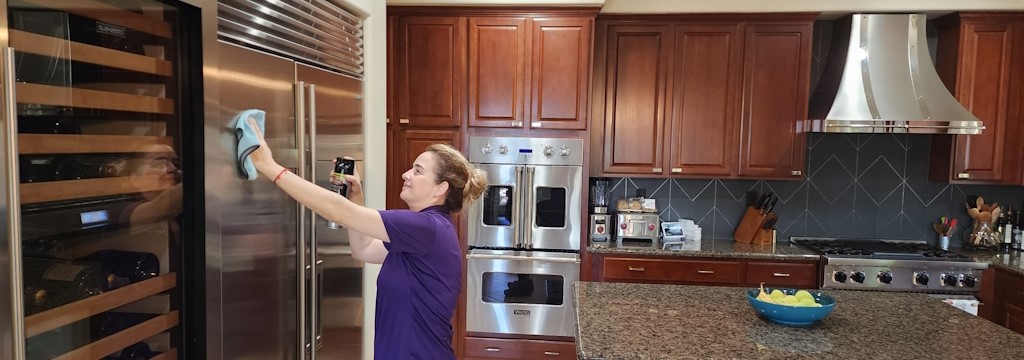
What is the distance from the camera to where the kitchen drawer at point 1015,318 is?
3295 mm

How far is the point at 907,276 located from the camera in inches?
138

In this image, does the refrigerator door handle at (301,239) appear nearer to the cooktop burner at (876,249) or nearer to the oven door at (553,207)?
the oven door at (553,207)

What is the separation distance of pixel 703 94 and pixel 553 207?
3.91 feet

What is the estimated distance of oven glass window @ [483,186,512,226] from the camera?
3.68 meters

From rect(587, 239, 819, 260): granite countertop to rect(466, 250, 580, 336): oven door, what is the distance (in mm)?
252

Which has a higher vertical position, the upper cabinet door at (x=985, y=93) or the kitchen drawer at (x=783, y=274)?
the upper cabinet door at (x=985, y=93)

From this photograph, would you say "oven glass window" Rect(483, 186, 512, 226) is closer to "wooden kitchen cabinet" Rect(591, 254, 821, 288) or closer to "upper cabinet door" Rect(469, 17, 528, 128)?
"upper cabinet door" Rect(469, 17, 528, 128)

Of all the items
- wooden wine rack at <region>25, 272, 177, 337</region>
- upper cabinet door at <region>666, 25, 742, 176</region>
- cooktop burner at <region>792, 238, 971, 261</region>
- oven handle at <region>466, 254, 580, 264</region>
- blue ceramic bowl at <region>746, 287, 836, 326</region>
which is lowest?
oven handle at <region>466, 254, 580, 264</region>

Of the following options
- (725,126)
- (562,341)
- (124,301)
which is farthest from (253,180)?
(725,126)

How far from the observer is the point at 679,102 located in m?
3.84

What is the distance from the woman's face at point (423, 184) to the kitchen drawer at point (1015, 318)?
3.36 m

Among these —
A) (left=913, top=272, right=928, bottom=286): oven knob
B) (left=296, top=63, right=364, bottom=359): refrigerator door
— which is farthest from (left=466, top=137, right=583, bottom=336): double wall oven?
(left=913, top=272, right=928, bottom=286): oven knob

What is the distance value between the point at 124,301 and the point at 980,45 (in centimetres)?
448

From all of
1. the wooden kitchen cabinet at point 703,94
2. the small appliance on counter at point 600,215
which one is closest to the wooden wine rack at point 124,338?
the small appliance on counter at point 600,215
